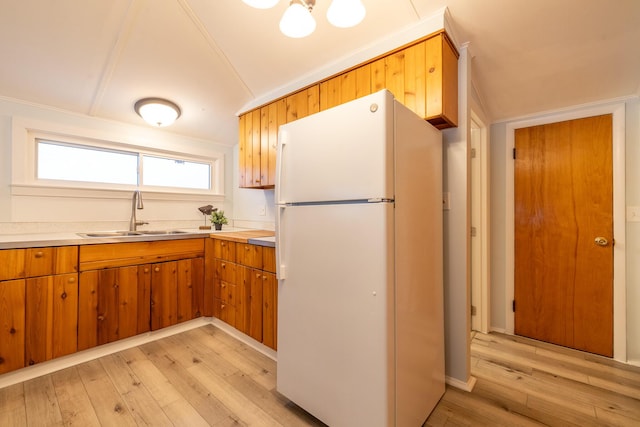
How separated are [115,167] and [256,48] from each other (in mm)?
1932

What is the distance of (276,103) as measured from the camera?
8.63ft

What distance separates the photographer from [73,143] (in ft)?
8.54

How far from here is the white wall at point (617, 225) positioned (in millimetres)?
2082

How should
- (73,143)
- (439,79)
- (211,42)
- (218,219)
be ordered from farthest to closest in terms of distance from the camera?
(218,219) → (73,143) → (211,42) → (439,79)

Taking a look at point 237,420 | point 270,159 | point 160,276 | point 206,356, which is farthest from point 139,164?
point 237,420

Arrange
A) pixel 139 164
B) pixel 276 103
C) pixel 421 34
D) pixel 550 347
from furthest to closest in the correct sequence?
pixel 139 164
pixel 276 103
pixel 550 347
pixel 421 34

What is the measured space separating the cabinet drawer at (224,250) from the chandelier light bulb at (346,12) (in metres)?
1.87

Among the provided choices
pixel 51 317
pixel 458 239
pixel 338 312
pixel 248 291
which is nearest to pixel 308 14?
pixel 338 312

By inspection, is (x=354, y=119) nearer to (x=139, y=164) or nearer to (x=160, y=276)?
(x=160, y=276)

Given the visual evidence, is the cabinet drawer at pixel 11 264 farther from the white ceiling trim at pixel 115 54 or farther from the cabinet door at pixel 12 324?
the white ceiling trim at pixel 115 54

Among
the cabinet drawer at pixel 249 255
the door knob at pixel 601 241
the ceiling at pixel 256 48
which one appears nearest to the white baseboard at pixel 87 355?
the cabinet drawer at pixel 249 255

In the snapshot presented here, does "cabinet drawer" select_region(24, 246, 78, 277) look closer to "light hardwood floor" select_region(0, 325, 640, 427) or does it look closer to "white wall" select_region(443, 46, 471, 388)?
"light hardwood floor" select_region(0, 325, 640, 427)

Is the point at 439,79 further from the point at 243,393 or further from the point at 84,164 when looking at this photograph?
the point at 84,164

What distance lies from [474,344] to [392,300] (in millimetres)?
1767
